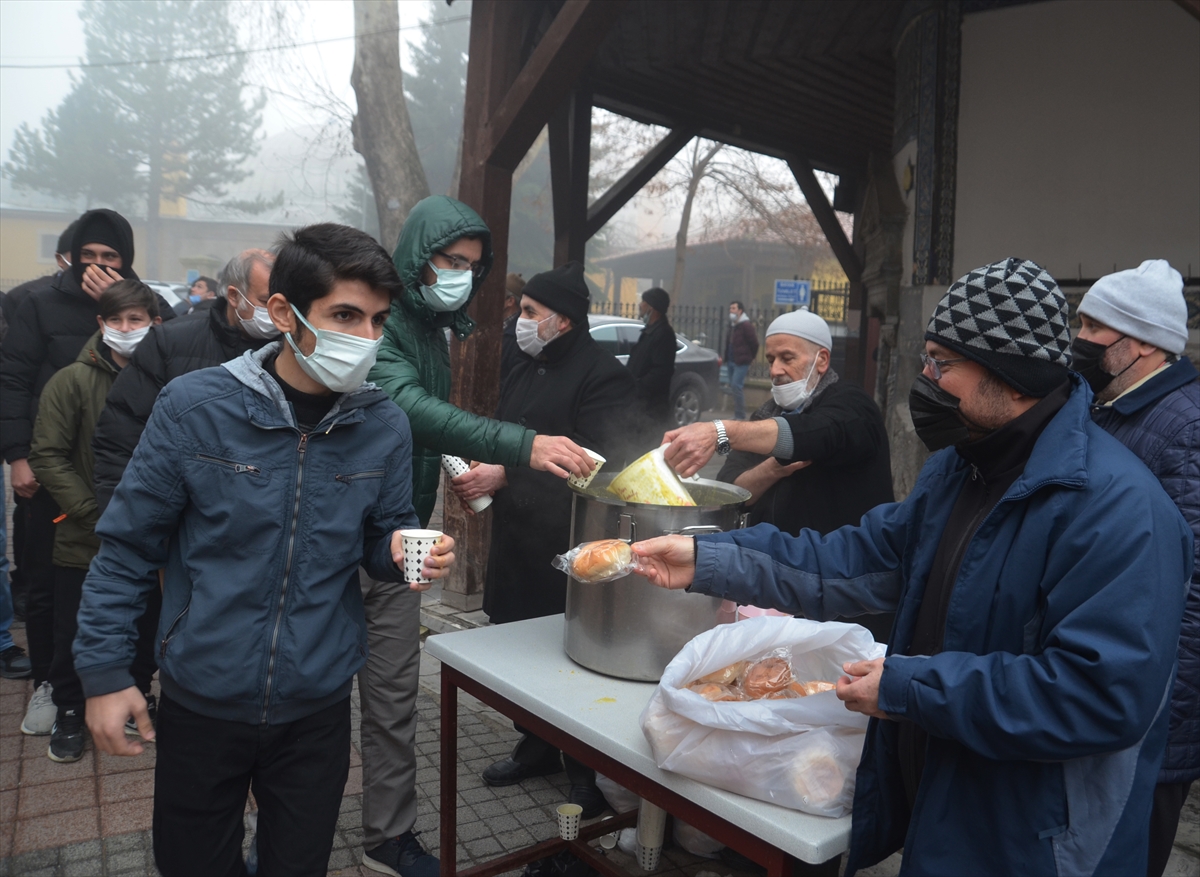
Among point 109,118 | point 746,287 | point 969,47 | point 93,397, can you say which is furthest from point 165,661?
point 109,118

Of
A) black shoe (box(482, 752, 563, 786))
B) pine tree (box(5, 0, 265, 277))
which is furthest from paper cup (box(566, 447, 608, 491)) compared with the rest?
pine tree (box(5, 0, 265, 277))

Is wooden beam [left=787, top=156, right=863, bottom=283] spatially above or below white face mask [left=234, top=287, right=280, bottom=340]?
above

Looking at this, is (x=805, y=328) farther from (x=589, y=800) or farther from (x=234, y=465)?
(x=234, y=465)

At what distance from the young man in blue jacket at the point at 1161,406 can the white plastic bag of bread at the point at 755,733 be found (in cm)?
93

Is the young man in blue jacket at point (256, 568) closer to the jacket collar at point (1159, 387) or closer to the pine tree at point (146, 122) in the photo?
the jacket collar at point (1159, 387)

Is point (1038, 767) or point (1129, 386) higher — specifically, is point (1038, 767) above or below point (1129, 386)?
below

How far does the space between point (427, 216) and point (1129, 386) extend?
7.73 ft

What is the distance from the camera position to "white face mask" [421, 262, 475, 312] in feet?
10.5

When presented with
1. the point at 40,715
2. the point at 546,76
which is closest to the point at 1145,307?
the point at 546,76

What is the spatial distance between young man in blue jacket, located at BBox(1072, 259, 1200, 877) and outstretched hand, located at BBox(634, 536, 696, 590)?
1255 millimetres

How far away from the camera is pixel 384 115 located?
15.8 meters

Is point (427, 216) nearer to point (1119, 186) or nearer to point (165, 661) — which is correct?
point (165, 661)

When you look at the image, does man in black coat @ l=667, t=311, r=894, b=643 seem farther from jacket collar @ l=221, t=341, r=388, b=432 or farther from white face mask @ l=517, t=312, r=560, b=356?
jacket collar @ l=221, t=341, r=388, b=432

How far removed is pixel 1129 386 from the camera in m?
2.69
